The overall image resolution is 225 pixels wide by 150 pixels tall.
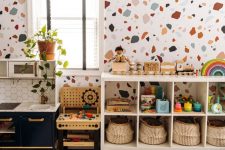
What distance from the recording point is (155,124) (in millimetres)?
3707

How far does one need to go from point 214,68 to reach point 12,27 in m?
2.52

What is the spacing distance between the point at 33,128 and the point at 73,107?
0.62 meters

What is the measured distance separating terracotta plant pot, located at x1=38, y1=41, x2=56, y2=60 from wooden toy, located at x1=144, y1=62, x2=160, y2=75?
1.13 metres

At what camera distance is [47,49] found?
3.69 m

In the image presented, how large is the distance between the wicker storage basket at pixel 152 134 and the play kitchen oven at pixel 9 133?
145 cm

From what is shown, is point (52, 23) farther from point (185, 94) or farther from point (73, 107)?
point (185, 94)

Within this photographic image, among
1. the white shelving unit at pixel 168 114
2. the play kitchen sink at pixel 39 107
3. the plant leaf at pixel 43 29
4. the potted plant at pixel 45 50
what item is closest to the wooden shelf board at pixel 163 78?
the white shelving unit at pixel 168 114

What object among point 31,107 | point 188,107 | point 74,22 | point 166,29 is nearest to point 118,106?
point 188,107

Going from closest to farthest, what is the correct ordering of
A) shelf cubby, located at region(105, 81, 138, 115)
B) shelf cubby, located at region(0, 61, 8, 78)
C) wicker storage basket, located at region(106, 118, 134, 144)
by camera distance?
wicker storage basket, located at region(106, 118, 134, 144) < shelf cubby, located at region(0, 61, 8, 78) < shelf cubby, located at region(105, 81, 138, 115)

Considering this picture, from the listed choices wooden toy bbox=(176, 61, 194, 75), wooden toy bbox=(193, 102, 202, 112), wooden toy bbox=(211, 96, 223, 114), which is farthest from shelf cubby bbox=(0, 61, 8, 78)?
wooden toy bbox=(211, 96, 223, 114)

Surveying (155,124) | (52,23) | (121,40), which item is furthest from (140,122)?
(52,23)

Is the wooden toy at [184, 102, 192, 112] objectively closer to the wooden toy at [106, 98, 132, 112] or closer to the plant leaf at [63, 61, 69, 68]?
the wooden toy at [106, 98, 132, 112]

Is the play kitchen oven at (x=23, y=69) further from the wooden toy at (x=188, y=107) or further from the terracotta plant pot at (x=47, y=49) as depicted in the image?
the wooden toy at (x=188, y=107)

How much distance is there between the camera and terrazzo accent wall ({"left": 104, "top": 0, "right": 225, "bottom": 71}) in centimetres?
382
